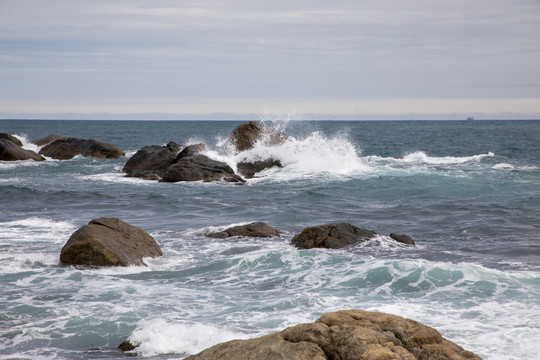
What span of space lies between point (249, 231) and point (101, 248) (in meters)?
3.63

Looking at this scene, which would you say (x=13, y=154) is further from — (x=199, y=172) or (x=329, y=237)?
(x=329, y=237)

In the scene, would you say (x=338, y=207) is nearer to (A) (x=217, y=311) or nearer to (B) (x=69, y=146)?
(A) (x=217, y=311)

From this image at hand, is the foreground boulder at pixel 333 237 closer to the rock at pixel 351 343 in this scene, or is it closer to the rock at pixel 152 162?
the rock at pixel 351 343

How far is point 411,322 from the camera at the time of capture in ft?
14.8

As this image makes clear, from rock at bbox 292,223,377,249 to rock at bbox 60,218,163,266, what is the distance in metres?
3.01

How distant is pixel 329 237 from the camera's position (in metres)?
11.6

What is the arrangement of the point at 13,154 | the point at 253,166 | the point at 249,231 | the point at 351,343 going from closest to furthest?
1. the point at 351,343
2. the point at 249,231
3. the point at 253,166
4. the point at 13,154

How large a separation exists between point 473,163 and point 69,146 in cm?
2206

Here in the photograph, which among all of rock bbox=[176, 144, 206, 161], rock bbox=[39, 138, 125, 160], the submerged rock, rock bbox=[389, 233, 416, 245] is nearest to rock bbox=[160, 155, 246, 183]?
rock bbox=[176, 144, 206, 161]

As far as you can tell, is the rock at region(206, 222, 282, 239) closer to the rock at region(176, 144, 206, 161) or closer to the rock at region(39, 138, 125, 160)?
the rock at region(176, 144, 206, 161)

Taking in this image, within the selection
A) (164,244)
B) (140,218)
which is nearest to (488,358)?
(164,244)

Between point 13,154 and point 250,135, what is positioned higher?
point 250,135

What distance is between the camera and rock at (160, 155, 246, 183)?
22203mm

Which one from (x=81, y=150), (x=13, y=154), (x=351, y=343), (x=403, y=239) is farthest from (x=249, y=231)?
(x=81, y=150)
